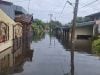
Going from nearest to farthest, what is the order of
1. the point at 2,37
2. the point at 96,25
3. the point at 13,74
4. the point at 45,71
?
the point at 13,74
the point at 45,71
the point at 2,37
the point at 96,25

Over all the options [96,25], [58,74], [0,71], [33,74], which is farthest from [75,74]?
[96,25]

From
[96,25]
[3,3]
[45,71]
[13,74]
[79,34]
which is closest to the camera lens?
[13,74]

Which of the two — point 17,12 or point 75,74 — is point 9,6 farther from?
point 75,74

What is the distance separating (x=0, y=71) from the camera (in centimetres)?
1520

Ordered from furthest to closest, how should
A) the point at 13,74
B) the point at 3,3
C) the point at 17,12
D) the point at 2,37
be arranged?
the point at 17,12, the point at 3,3, the point at 2,37, the point at 13,74

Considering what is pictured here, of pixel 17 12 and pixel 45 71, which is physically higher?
pixel 17 12

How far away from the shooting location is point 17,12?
68.8 m

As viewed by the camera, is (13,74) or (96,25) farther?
(96,25)

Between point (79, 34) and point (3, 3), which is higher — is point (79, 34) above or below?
below

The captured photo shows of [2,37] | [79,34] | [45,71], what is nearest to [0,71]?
[45,71]

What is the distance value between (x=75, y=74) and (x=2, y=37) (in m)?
13.9

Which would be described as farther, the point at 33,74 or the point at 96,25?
the point at 96,25

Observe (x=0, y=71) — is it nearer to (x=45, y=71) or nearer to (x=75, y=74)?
(x=45, y=71)

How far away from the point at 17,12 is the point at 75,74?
5498 centimetres
